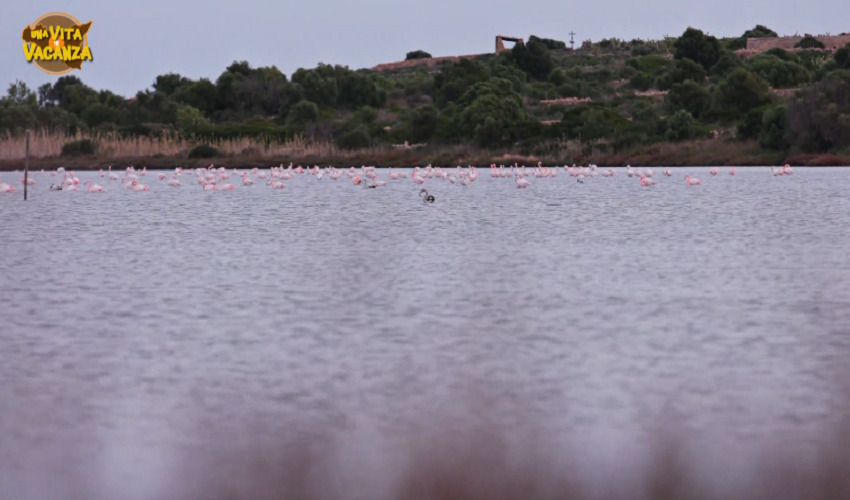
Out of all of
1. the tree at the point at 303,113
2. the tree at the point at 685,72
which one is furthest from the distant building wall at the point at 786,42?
the tree at the point at 303,113

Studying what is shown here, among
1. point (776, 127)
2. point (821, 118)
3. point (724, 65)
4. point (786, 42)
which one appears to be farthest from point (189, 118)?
point (786, 42)

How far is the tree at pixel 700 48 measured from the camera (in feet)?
252

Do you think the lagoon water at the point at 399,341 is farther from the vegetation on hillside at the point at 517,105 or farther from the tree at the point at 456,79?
the tree at the point at 456,79

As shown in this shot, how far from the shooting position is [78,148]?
52.5 metres

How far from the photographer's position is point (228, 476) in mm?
4562

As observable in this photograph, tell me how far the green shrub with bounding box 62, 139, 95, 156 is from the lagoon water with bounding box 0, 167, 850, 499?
122ft

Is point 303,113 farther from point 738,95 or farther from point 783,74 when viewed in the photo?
point 783,74

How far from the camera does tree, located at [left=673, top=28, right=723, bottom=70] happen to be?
7688 cm

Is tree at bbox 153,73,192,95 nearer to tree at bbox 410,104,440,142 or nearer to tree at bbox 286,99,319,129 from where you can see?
tree at bbox 286,99,319,129

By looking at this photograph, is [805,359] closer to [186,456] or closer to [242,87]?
[186,456]

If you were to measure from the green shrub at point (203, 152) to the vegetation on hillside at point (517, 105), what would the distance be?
285 centimetres

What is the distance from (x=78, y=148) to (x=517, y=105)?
17575mm

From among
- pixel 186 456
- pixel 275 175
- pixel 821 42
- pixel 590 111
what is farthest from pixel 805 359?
pixel 821 42

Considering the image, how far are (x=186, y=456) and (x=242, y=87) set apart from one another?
233 ft
